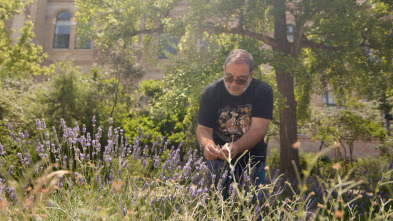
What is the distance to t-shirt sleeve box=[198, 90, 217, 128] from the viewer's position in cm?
321

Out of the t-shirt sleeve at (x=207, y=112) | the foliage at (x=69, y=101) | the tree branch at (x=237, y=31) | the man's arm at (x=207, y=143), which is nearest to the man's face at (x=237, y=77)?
the t-shirt sleeve at (x=207, y=112)

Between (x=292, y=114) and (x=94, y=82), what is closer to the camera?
(x=292, y=114)

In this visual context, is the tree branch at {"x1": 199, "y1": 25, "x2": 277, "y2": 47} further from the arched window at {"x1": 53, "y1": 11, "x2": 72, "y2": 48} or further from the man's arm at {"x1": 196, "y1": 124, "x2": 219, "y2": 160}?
the arched window at {"x1": 53, "y1": 11, "x2": 72, "y2": 48}

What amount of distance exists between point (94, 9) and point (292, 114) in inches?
A: 262

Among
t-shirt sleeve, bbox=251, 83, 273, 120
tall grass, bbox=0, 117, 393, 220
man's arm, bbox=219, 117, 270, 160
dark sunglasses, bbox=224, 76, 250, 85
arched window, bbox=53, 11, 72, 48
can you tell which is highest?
arched window, bbox=53, 11, 72, 48

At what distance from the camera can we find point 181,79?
26.7ft

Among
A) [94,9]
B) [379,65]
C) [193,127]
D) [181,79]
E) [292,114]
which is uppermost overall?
[94,9]

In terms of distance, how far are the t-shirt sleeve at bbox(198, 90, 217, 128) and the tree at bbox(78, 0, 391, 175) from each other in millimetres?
4834

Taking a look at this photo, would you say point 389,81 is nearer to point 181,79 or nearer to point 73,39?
point 181,79

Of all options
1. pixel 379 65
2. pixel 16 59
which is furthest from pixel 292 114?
pixel 16 59

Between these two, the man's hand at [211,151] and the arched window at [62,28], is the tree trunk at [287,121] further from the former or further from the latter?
the arched window at [62,28]

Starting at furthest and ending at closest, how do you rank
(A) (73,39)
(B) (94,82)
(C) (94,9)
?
(A) (73,39)
(B) (94,82)
(C) (94,9)

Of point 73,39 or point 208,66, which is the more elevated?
point 73,39

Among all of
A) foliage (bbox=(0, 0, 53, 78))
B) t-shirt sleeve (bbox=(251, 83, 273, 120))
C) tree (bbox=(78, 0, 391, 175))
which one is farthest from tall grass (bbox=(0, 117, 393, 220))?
foliage (bbox=(0, 0, 53, 78))
